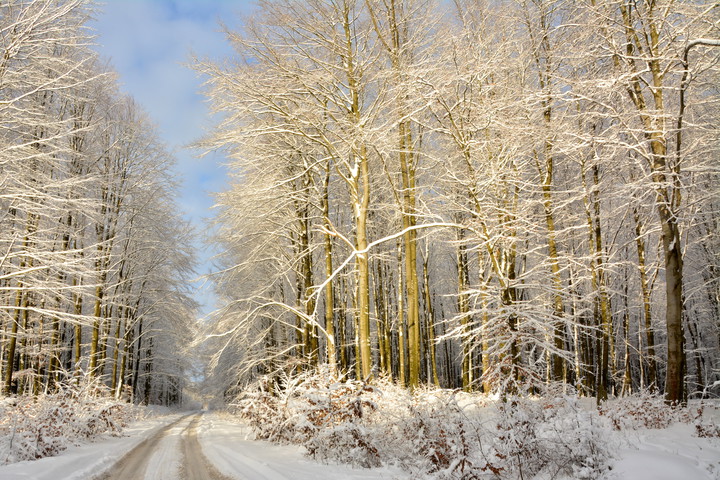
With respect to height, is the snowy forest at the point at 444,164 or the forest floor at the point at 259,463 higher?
Answer: the snowy forest at the point at 444,164

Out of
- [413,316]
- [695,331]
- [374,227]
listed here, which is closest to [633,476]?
[413,316]

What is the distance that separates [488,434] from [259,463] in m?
3.94

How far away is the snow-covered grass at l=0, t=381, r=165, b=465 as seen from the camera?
837 centimetres

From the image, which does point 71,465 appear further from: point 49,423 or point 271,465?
point 271,465

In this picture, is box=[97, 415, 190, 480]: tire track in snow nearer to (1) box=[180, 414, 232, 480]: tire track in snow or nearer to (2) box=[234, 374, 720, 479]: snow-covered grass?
(1) box=[180, 414, 232, 480]: tire track in snow

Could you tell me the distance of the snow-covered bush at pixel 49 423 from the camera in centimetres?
836

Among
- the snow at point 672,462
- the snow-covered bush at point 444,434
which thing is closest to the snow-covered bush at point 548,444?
the snow-covered bush at point 444,434

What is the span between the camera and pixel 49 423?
9758mm

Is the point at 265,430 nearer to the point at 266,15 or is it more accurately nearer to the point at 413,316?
the point at 413,316

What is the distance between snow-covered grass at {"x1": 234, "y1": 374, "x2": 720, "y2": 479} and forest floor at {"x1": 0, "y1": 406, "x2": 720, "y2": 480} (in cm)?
5

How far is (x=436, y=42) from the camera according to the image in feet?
32.1

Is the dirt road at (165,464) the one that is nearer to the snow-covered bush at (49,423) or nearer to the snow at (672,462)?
the snow-covered bush at (49,423)

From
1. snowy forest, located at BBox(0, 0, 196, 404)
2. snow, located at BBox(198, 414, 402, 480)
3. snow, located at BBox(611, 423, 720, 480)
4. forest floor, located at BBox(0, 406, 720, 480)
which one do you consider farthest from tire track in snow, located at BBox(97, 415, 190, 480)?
snow, located at BBox(611, 423, 720, 480)

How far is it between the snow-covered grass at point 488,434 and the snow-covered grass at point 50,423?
15.3 feet
